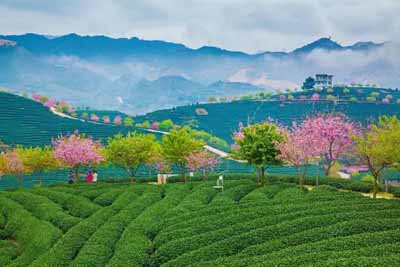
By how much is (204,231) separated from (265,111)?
411ft

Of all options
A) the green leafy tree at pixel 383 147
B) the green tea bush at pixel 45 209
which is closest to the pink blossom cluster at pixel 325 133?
the green leafy tree at pixel 383 147

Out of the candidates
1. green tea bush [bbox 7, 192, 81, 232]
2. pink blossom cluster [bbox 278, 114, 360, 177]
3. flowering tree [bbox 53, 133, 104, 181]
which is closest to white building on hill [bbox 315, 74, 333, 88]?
pink blossom cluster [bbox 278, 114, 360, 177]

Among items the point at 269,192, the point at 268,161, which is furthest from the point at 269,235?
the point at 268,161

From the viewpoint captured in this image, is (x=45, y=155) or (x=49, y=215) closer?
(x=49, y=215)

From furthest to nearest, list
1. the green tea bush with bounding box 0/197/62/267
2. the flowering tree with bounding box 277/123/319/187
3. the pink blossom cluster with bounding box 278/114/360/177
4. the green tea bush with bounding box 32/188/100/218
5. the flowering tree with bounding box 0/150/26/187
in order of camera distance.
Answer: the flowering tree with bounding box 0/150/26/187 < the pink blossom cluster with bounding box 278/114/360/177 < the flowering tree with bounding box 277/123/319/187 < the green tea bush with bounding box 32/188/100/218 < the green tea bush with bounding box 0/197/62/267

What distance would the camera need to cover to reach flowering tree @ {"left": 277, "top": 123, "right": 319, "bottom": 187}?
111 feet

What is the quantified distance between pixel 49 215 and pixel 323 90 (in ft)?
472

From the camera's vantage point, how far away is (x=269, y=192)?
30219mm

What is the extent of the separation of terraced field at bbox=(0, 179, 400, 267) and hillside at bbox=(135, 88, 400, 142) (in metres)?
103

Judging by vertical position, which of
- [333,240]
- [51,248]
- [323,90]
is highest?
[323,90]

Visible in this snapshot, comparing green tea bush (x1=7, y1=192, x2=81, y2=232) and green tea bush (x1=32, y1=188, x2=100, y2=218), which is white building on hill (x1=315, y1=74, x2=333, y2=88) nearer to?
green tea bush (x1=32, y1=188, x2=100, y2=218)

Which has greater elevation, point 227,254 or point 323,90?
point 323,90

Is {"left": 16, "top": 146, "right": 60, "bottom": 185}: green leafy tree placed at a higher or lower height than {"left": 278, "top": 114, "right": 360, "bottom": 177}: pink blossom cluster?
lower

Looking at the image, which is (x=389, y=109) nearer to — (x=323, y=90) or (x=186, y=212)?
(x=323, y=90)
